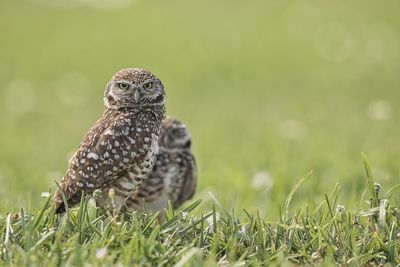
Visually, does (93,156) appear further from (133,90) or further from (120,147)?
(133,90)

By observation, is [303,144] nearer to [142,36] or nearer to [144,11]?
[142,36]

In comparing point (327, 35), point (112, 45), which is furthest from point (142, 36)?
point (327, 35)

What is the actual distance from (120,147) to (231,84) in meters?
9.55

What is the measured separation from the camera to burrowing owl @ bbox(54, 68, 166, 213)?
17.5ft

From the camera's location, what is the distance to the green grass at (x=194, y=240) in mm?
4191

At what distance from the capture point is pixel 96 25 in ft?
64.8

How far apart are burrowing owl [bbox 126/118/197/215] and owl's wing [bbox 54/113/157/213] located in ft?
4.63

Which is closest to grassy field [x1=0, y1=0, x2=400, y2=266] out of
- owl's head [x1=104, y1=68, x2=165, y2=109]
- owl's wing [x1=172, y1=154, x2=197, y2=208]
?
owl's wing [x1=172, y1=154, x2=197, y2=208]

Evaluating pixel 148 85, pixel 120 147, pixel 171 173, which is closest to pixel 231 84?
pixel 171 173

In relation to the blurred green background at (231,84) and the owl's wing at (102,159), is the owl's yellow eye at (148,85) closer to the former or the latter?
the owl's wing at (102,159)

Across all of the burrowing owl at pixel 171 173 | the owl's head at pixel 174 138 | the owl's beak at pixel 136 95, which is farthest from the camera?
the owl's head at pixel 174 138

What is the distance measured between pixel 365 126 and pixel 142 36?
854 centimetres

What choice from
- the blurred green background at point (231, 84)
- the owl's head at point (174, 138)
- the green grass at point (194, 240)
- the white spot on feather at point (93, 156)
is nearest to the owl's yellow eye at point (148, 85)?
the white spot on feather at point (93, 156)

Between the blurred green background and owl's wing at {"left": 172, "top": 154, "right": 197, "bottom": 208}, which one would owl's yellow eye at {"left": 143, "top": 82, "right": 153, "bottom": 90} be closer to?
the blurred green background
